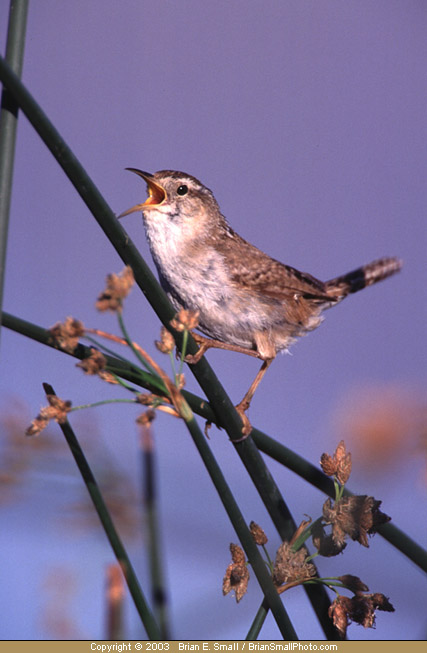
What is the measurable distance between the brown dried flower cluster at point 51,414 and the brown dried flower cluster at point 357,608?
63 centimetres

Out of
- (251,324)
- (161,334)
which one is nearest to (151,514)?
(161,334)

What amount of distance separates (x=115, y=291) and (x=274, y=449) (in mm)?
506

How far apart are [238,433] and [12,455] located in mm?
457

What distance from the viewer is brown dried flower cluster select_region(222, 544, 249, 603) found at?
1262mm

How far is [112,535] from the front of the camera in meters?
1.19

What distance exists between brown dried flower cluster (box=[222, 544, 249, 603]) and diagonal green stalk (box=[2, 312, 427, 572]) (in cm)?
21

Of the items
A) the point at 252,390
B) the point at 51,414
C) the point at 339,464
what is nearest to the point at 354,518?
the point at 339,464

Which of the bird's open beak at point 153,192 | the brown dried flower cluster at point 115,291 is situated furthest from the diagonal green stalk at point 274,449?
the bird's open beak at point 153,192

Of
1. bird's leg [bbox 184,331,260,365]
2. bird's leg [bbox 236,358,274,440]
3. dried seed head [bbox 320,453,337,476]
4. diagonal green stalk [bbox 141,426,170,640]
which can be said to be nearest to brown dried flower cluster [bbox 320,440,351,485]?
dried seed head [bbox 320,453,337,476]

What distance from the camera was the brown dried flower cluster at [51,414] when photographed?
118 cm

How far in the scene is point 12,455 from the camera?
1382mm

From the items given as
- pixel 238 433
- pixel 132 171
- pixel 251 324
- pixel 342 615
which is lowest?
pixel 342 615

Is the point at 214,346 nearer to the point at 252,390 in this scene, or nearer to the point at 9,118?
the point at 252,390
